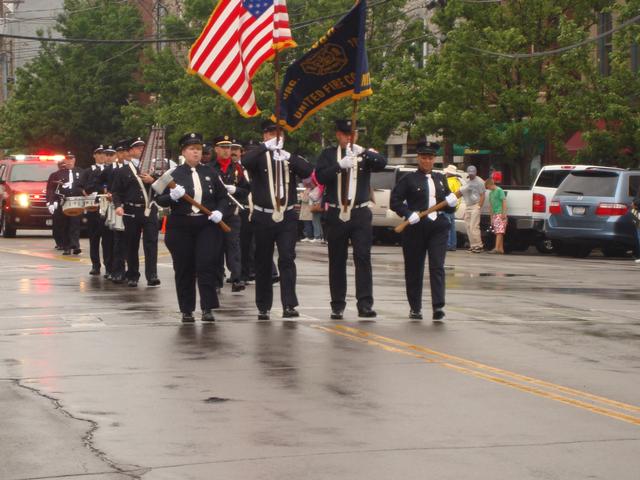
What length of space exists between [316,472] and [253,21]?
10.2 meters

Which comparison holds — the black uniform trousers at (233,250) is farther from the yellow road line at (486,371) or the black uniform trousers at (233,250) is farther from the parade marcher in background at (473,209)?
the parade marcher in background at (473,209)

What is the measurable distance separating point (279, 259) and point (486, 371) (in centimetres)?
401

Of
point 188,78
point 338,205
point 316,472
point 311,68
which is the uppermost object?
point 188,78

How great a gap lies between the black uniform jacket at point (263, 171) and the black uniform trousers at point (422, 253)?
3.92ft

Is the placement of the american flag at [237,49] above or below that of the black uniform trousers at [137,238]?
above

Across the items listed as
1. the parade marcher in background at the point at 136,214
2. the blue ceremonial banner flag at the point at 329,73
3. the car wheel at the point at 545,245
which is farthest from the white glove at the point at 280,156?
the car wheel at the point at 545,245

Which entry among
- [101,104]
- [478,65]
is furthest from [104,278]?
[101,104]

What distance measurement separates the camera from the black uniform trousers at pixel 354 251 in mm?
14375

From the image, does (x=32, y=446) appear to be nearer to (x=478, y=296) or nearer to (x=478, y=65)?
(x=478, y=296)

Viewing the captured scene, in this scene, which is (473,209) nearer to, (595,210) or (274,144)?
(595,210)

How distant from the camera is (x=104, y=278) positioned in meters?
20.9

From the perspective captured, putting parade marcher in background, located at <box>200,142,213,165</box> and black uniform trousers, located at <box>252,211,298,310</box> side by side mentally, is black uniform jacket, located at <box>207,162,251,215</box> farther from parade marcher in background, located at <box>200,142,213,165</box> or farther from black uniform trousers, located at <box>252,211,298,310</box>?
black uniform trousers, located at <box>252,211,298,310</box>

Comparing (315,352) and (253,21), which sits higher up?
(253,21)

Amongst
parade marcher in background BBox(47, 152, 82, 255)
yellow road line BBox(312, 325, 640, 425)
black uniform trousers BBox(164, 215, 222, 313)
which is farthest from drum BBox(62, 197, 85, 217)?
yellow road line BBox(312, 325, 640, 425)
